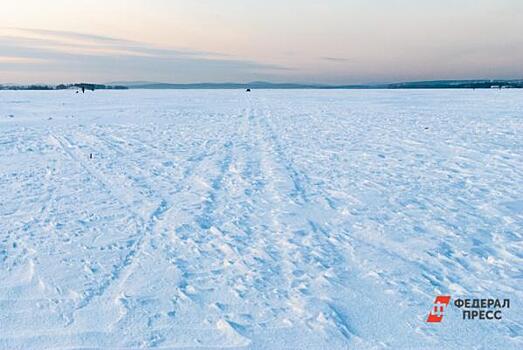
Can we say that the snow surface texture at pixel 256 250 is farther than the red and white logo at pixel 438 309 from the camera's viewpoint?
No

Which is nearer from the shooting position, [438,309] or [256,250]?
[438,309]

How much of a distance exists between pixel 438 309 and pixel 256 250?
2.09 m

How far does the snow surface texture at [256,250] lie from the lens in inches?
137

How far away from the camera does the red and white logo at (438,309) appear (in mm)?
3615

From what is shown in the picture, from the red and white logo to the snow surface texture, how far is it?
58 mm

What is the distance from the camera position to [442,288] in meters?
4.07

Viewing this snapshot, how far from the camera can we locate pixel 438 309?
12.3 ft

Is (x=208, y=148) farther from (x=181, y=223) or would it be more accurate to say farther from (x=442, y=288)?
(x=442, y=288)

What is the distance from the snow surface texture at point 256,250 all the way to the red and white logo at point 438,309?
0.19 ft

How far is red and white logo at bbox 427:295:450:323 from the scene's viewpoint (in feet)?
11.9

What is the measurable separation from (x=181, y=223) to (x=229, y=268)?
1638 mm

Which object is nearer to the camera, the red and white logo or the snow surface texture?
the snow surface texture

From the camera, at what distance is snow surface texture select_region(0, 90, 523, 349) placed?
3.47m

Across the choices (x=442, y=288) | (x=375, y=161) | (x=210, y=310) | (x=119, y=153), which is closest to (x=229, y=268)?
(x=210, y=310)
